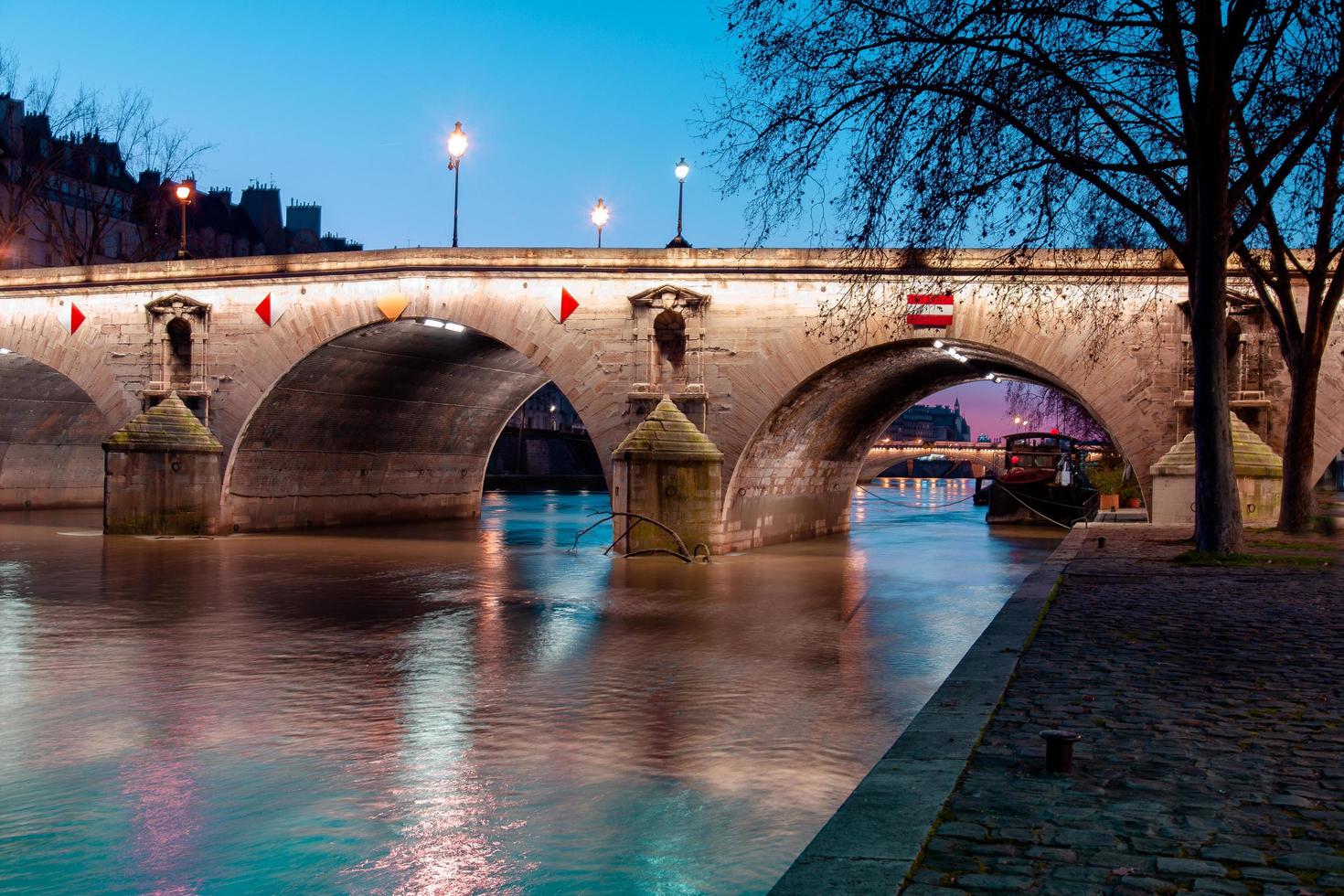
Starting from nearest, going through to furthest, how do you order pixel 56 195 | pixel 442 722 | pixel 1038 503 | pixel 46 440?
1. pixel 442 722
2. pixel 46 440
3. pixel 1038 503
4. pixel 56 195

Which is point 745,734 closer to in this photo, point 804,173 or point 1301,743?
point 1301,743

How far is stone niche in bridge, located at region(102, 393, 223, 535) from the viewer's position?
88.5 feet

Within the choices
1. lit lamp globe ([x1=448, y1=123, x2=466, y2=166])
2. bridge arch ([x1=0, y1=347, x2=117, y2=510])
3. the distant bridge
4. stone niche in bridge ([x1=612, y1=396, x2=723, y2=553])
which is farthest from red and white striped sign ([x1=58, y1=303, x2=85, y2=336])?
the distant bridge

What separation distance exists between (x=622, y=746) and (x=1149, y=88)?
12263 millimetres

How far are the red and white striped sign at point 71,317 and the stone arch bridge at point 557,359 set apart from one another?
138mm

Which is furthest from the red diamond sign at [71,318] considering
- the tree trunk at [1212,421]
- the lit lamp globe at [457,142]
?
the tree trunk at [1212,421]

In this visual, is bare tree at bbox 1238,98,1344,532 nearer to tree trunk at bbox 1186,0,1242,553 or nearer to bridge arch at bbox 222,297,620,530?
tree trunk at bbox 1186,0,1242,553

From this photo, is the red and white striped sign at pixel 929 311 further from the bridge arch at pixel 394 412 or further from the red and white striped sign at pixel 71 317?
the red and white striped sign at pixel 71 317

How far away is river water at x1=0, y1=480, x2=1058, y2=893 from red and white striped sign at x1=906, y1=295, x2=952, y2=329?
16.2 ft

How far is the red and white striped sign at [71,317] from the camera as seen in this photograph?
29719mm

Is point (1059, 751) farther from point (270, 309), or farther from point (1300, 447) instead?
point (270, 309)

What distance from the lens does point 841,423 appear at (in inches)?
1184

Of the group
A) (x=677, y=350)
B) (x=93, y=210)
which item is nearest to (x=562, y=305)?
(x=677, y=350)

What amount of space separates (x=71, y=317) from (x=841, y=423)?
1771 cm
